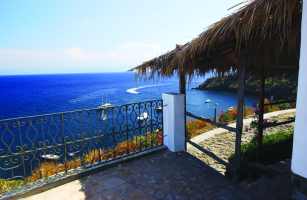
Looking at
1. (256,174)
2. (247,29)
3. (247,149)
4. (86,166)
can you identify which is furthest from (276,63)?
(86,166)

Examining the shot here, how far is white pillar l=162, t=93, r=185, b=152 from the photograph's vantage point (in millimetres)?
5258

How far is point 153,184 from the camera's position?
4.01 metres

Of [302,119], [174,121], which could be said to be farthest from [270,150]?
[302,119]

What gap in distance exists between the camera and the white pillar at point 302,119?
1.83 metres

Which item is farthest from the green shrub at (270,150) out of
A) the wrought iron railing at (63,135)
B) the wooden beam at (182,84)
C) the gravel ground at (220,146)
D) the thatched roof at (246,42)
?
the wrought iron railing at (63,135)

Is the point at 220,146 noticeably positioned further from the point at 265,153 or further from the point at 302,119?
the point at 302,119

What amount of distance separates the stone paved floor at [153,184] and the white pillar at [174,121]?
22.8 inches

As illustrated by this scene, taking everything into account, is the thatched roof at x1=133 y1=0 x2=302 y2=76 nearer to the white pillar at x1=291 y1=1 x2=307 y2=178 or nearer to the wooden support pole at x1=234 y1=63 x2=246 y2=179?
the wooden support pole at x1=234 y1=63 x2=246 y2=179

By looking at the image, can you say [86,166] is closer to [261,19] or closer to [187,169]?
[187,169]

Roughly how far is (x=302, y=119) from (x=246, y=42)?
67.7 inches

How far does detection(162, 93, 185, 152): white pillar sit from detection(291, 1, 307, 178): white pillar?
129 inches

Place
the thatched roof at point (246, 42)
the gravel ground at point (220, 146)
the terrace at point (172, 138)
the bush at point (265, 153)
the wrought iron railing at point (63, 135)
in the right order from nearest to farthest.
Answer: the thatched roof at point (246, 42), the terrace at point (172, 138), the wrought iron railing at point (63, 135), the bush at point (265, 153), the gravel ground at point (220, 146)

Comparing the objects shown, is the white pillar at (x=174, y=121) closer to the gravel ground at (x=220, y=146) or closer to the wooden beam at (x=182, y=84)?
the wooden beam at (x=182, y=84)

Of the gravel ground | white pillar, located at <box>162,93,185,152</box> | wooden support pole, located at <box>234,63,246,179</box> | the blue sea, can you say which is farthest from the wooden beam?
wooden support pole, located at <box>234,63,246,179</box>
